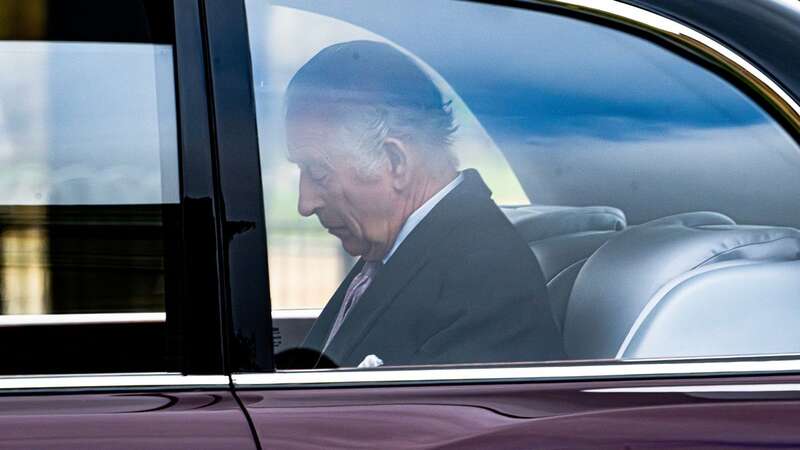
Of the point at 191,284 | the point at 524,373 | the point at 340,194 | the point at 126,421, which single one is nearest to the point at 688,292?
the point at 524,373

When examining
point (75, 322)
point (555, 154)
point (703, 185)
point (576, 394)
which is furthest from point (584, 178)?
point (75, 322)

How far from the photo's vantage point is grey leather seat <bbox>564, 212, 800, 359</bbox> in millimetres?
1781

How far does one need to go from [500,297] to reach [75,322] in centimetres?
63

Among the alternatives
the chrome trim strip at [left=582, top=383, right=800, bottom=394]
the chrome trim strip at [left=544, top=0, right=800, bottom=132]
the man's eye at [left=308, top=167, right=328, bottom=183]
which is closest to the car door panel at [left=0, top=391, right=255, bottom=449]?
the man's eye at [left=308, top=167, right=328, bottom=183]

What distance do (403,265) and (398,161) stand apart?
0.56 ft

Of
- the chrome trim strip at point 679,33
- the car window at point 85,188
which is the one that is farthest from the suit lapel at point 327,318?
the chrome trim strip at point 679,33

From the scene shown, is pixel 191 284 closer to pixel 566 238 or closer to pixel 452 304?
pixel 452 304

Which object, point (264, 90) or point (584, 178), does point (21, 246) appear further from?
point (584, 178)

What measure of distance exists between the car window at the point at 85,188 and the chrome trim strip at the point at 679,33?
0.60m

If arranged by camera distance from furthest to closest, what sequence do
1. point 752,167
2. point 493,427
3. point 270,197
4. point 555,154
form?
point 555,154, point 752,167, point 270,197, point 493,427

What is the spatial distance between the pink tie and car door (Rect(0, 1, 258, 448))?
25cm

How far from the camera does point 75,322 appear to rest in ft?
5.62

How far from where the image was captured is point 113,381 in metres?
1.66

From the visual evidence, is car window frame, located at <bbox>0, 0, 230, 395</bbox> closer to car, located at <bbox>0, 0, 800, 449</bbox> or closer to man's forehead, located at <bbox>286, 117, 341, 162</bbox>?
→ car, located at <bbox>0, 0, 800, 449</bbox>
